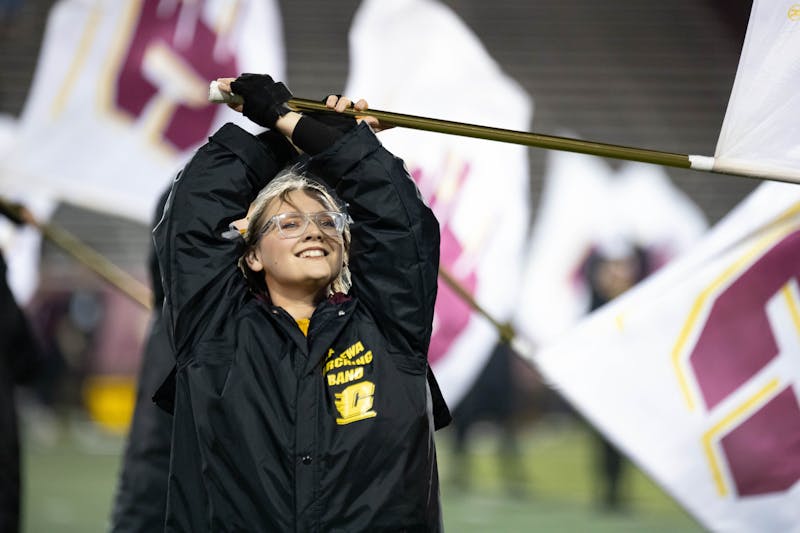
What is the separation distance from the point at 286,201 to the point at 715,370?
126 centimetres

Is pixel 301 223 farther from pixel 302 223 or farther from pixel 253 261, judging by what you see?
pixel 253 261

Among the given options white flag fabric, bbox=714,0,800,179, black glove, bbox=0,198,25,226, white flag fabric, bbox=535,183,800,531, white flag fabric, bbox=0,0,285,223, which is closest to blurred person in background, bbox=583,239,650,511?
white flag fabric, bbox=0,0,285,223

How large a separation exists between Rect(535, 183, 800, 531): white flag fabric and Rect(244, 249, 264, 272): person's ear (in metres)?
1.11

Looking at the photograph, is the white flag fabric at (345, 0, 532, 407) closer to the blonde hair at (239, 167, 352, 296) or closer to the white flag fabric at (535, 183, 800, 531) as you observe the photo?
the white flag fabric at (535, 183, 800, 531)

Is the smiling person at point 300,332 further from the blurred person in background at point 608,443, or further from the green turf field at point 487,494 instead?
the blurred person in background at point 608,443

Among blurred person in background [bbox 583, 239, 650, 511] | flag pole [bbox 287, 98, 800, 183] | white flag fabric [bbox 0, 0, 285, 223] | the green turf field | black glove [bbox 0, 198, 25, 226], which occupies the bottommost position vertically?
the green turf field

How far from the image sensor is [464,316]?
5.21 m

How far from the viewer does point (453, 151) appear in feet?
17.0

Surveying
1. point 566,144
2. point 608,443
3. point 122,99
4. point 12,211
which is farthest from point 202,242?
point 608,443

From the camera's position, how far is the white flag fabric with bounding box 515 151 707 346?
11820 mm

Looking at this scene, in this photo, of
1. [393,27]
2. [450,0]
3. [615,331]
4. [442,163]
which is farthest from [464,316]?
[450,0]

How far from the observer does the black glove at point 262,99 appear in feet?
7.95

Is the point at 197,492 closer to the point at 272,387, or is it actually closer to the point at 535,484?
the point at 272,387

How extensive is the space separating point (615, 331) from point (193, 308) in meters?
1.32
